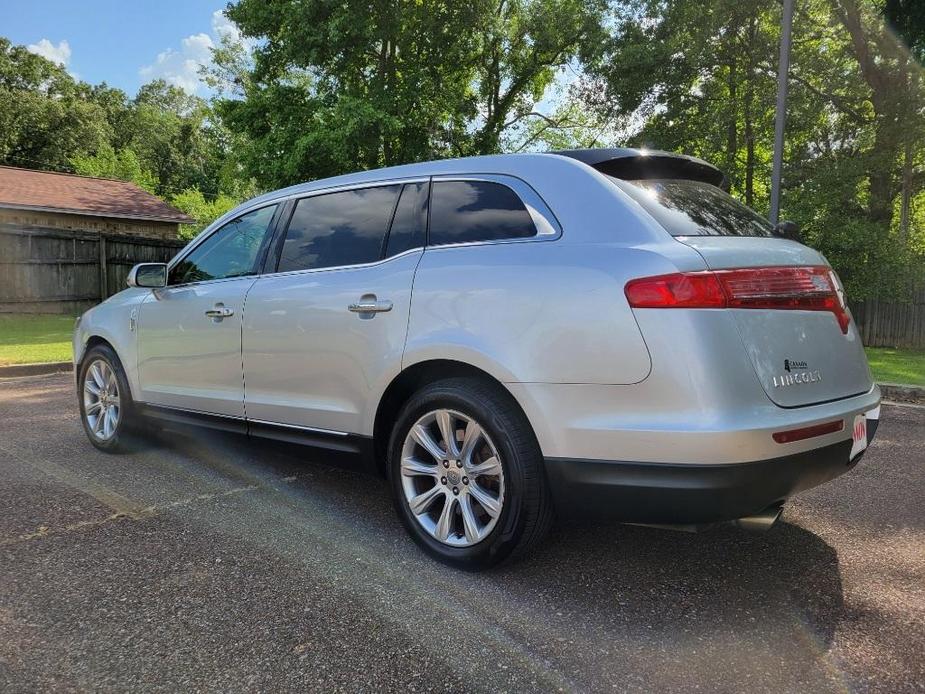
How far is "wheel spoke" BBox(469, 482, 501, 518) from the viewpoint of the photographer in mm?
2863

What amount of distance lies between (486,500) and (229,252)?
2.45 metres

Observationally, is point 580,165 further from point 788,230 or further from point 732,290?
point 788,230

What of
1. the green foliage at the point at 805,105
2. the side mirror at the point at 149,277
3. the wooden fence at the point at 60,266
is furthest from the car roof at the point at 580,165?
the wooden fence at the point at 60,266

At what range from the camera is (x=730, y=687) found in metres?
2.13

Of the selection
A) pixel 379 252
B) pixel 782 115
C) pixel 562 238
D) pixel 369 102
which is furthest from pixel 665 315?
pixel 369 102

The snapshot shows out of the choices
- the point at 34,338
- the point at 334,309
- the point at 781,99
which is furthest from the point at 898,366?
the point at 34,338

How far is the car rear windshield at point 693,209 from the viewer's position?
9.14ft

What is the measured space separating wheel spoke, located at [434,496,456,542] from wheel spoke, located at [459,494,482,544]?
53 mm

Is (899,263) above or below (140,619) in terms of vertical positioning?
above

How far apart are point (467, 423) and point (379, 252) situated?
3.35 ft

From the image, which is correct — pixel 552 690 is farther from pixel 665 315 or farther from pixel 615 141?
pixel 615 141

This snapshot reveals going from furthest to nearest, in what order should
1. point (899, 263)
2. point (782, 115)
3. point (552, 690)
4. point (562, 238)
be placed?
point (899, 263) < point (782, 115) < point (562, 238) < point (552, 690)

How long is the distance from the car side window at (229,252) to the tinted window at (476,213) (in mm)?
1332

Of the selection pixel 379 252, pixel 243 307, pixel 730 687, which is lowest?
pixel 730 687
